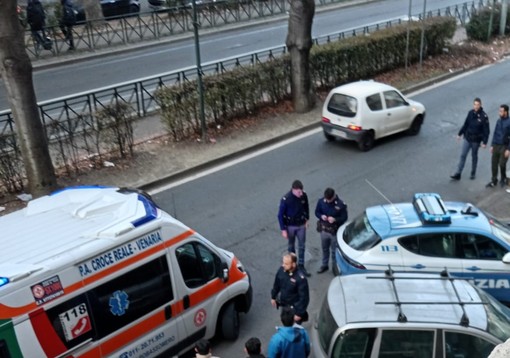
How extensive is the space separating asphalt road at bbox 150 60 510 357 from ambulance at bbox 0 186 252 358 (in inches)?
39.3

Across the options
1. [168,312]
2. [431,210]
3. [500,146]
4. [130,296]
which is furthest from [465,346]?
[500,146]

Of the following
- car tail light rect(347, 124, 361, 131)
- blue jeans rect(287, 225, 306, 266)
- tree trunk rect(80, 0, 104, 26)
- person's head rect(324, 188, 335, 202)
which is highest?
tree trunk rect(80, 0, 104, 26)

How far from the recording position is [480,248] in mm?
8250

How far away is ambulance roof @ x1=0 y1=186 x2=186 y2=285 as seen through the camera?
239 inches

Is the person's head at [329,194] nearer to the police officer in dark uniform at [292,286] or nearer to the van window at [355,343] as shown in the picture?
the police officer in dark uniform at [292,286]

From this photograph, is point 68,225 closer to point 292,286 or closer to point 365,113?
point 292,286

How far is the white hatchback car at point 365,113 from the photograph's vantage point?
14812 mm

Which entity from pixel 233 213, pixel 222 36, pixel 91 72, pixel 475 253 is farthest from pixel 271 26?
pixel 475 253

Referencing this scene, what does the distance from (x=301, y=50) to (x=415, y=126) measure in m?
3.71

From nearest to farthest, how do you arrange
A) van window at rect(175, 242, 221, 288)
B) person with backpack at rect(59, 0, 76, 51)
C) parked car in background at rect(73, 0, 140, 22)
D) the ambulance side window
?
the ambulance side window, van window at rect(175, 242, 221, 288), person with backpack at rect(59, 0, 76, 51), parked car in background at rect(73, 0, 140, 22)

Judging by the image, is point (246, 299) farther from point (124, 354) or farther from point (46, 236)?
point (46, 236)

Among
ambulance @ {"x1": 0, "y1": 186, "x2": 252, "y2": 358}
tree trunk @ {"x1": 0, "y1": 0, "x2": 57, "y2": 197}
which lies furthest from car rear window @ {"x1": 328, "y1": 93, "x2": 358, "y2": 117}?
ambulance @ {"x1": 0, "y1": 186, "x2": 252, "y2": 358}

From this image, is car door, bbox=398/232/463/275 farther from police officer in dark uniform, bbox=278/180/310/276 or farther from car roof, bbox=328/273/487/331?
police officer in dark uniform, bbox=278/180/310/276

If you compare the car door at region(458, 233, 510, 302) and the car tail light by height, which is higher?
the car door at region(458, 233, 510, 302)
